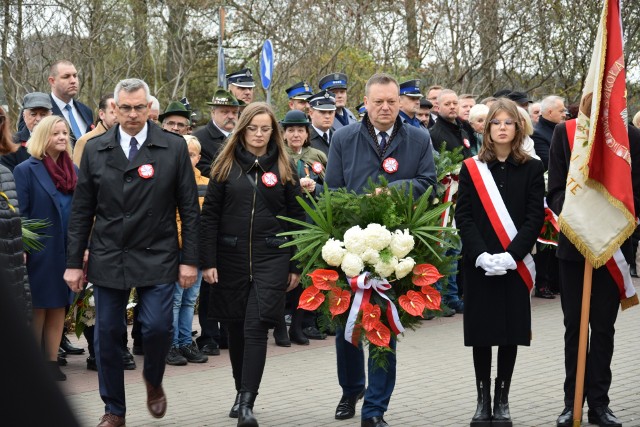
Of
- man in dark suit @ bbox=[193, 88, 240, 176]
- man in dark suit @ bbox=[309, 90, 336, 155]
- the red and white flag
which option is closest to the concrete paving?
the red and white flag

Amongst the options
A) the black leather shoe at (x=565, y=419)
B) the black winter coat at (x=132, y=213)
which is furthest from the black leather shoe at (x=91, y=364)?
the black leather shoe at (x=565, y=419)

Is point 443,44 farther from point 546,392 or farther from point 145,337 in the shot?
point 145,337

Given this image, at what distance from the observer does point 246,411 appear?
6.09m

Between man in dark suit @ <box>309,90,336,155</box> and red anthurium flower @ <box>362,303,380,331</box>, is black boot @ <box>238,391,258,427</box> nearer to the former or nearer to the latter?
red anthurium flower @ <box>362,303,380,331</box>

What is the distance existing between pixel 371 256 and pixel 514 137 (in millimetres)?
1228

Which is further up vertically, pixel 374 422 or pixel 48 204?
pixel 48 204

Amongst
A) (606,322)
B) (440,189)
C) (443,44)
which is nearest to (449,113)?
(440,189)

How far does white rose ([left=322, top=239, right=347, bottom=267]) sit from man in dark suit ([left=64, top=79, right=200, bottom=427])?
90cm

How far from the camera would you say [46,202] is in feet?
25.2

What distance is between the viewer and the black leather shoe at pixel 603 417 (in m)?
6.14

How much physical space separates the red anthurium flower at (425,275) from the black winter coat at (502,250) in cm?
32

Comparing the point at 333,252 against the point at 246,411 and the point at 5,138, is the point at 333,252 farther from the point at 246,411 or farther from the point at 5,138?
the point at 5,138

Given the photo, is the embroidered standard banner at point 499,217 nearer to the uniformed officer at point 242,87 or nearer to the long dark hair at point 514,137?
the long dark hair at point 514,137

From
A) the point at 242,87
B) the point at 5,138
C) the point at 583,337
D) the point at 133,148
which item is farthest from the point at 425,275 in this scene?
the point at 242,87
